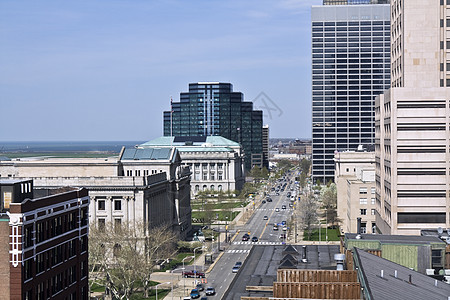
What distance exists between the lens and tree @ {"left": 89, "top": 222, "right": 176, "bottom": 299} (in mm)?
91000

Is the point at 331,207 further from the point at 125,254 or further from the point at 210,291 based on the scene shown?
the point at 125,254

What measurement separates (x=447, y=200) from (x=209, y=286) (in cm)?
3232

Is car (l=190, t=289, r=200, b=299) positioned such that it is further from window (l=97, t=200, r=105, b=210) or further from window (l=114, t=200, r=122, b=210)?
window (l=97, t=200, r=105, b=210)

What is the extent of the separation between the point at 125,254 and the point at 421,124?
41.2 m

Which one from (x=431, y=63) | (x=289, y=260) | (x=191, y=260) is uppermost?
(x=431, y=63)

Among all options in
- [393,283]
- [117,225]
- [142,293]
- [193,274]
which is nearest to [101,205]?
[117,225]

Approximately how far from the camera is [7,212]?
2135 inches

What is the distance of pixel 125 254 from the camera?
3733 inches

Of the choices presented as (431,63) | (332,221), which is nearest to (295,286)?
(431,63)

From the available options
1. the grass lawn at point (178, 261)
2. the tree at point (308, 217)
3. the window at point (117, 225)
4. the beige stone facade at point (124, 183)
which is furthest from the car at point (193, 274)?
the tree at point (308, 217)

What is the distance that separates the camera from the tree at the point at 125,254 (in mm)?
91000

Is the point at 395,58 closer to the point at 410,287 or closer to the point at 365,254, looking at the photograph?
the point at 365,254

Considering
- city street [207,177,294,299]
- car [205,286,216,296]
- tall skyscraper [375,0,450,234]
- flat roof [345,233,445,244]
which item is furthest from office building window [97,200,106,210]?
flat roof [345,233,445,244]

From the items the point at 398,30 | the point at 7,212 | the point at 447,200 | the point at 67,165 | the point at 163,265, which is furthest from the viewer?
the point at 67,165
